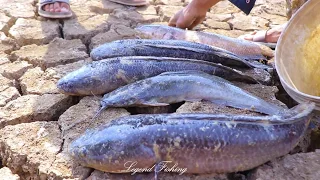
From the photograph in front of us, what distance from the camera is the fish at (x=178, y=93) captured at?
2.78 meters

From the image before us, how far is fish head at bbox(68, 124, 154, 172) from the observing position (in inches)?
87.7

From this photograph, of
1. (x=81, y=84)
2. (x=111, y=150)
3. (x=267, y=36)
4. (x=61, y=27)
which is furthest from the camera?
(x=61, y=27)

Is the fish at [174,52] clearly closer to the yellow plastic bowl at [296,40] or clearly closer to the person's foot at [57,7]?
the yellow plastic bowl at [296,40]

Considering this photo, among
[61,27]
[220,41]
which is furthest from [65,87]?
[61,27]

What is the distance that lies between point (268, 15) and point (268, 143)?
313 cm

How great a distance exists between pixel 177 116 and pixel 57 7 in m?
2.75

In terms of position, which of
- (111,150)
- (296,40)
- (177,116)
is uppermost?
(296,40)

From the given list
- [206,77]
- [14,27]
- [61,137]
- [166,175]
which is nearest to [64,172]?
[61,137]

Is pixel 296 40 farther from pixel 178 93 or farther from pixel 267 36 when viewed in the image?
pixel 267 36

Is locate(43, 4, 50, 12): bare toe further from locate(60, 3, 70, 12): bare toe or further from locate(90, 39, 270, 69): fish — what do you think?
locate(90, 39, 270, 69): fish

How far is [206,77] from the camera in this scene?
114 inches

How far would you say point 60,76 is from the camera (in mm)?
3338

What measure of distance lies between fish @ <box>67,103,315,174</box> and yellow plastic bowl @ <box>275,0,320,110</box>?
2.10ft

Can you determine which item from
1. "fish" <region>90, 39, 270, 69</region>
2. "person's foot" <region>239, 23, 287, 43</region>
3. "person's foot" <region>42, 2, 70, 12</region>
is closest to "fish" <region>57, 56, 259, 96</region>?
"fish" <region>90, 39, 270, 69</region>
